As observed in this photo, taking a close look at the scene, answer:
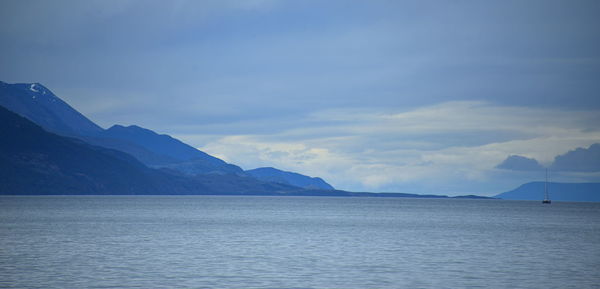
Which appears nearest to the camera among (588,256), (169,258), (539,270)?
(539,270)

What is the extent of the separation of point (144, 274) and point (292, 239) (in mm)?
44746

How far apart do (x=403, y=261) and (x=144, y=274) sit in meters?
26.6

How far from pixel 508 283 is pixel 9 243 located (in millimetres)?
59504

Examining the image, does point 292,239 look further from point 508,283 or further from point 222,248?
point 508,283

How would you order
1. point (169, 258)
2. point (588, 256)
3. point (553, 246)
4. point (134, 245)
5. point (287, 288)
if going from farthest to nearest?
point (553, 246)
point (134, 245)
point (588, 256)
point (169, 258)
point (287, 288)

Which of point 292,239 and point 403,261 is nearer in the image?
point 403,261

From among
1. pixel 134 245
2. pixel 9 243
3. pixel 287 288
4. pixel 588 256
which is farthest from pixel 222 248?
pixel 588 256

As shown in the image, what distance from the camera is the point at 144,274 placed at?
51.4 metres

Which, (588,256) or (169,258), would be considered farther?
(588,256)

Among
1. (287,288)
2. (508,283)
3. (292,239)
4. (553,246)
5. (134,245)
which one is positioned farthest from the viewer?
(292,239)

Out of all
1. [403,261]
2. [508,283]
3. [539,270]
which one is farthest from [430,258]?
[508,283]

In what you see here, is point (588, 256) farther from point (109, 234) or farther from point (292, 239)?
point (109, 234)

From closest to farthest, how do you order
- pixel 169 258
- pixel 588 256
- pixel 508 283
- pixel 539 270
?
pixel 508 283 → pixel 539 270 → pixel 169 258 → pixel 588 256

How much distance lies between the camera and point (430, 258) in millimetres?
67438
